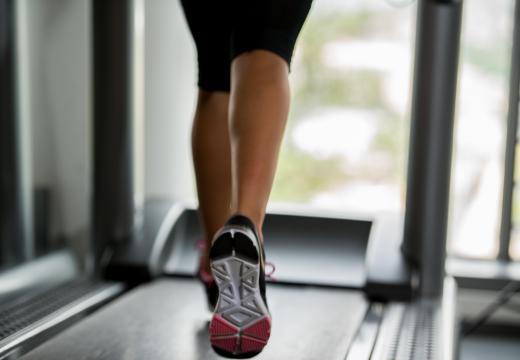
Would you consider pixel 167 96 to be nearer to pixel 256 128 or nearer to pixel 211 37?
pixel 211 37

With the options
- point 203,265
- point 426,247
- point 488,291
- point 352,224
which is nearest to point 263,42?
point 203,265

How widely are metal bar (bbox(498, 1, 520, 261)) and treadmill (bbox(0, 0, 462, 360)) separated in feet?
1.81

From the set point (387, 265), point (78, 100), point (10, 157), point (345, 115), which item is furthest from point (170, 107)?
point (387, 265)

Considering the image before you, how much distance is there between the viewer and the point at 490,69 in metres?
2.74

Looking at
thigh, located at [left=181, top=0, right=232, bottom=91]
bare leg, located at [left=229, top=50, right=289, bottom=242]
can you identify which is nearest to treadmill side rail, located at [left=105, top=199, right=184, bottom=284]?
thigh, located at [left=181, top=0, right=232, bottom=91]

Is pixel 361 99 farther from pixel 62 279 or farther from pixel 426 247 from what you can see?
pixel 62 279

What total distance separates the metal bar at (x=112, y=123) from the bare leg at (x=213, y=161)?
31.3 inches

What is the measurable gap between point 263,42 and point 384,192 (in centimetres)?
246

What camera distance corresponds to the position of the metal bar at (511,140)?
2.59m

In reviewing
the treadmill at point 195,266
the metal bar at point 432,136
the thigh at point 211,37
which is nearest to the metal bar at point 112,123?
the treadmill at point 195,266

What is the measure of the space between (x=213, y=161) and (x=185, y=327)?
1.35 feet

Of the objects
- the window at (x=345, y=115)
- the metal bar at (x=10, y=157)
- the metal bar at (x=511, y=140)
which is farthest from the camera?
the window at (x=345, y=115)

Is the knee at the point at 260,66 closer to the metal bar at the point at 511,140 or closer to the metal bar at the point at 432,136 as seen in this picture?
the metal bar at the point at 432,136

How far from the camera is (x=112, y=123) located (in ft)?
7.33
